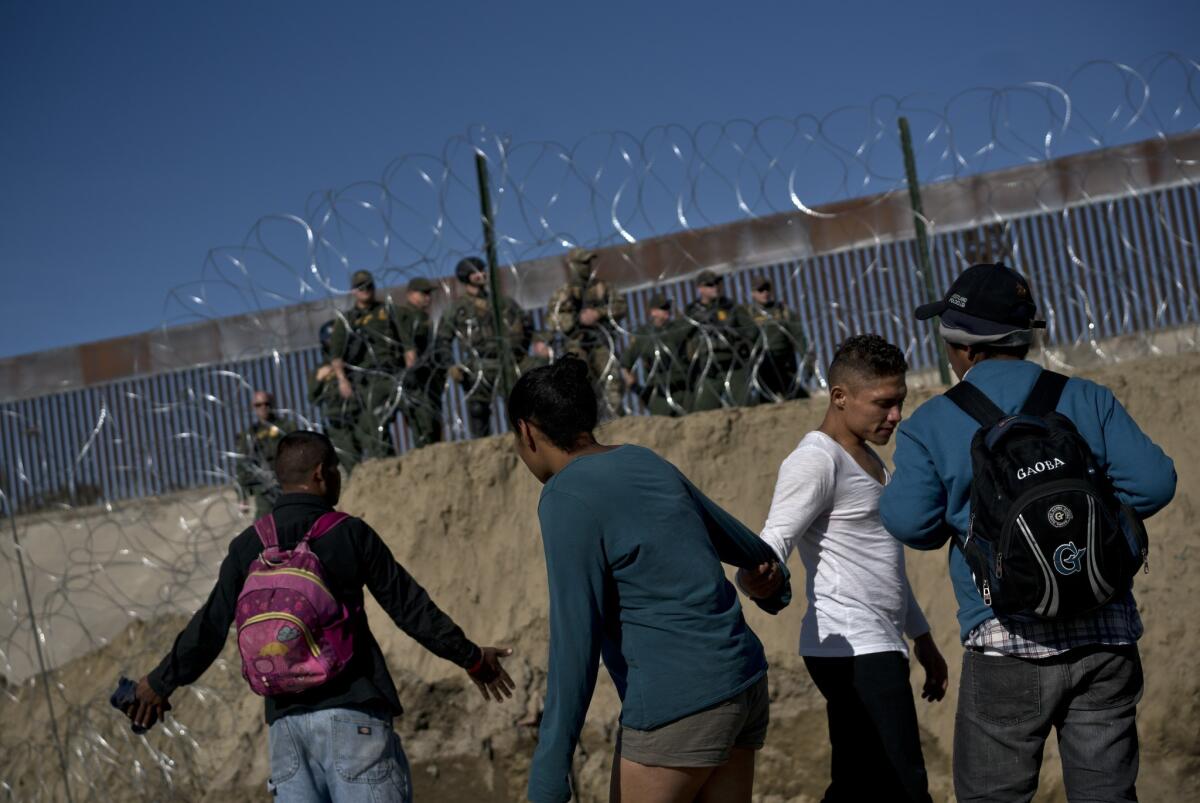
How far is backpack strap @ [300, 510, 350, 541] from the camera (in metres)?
3.40

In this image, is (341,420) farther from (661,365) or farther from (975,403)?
(975,403)

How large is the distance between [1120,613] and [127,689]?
2634mm

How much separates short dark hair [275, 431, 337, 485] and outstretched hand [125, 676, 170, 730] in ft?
2.28

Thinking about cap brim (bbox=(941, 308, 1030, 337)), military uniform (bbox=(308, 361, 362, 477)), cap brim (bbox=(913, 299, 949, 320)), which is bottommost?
cap brim (bbox=(941, 308, 1030, 337))

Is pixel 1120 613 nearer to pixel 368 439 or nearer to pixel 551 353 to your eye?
pixel 551 353

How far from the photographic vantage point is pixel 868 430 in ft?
11.3

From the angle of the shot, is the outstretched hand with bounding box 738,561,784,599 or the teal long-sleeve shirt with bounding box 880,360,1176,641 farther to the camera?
the outstretched hand with bounding box 738,561,784,599

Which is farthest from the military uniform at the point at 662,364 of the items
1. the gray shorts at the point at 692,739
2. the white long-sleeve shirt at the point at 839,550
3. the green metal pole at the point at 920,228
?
the gray shorts at the point at 692,739

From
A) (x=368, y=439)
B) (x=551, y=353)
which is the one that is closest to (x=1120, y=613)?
(x=551, y=353)

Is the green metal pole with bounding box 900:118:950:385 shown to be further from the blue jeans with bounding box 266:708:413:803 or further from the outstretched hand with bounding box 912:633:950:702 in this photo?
the blue jeans with bounding box 266:708:413:803

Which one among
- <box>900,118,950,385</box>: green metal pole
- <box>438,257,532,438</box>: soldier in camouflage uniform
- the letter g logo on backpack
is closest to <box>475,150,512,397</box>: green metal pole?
<box>438,257,532,438</box>: soldier in camouflage uniform

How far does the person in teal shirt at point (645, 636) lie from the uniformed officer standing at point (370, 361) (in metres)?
4.28

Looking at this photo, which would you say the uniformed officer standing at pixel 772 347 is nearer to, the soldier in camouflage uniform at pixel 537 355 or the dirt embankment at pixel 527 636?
the dirt embankment at pixel 527 636

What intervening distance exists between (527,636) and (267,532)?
10.8ft
